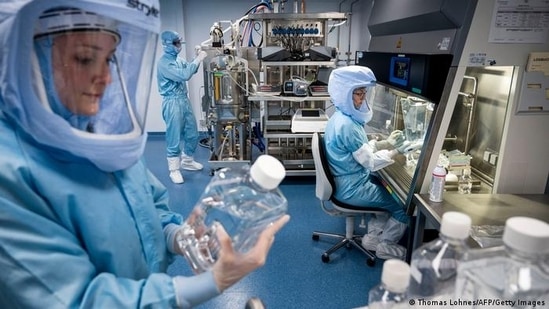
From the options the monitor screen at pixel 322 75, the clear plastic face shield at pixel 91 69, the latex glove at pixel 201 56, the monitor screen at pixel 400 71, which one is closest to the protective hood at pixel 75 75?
the clear plastic face shield at pixel 91 69

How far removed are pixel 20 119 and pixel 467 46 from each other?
157 cm

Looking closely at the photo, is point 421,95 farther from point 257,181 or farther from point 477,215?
point 257,181

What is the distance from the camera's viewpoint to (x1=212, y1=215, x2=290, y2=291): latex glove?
75 centimetres

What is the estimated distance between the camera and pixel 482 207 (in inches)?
60.9

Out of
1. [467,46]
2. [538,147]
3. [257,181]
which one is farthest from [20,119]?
[538,147]

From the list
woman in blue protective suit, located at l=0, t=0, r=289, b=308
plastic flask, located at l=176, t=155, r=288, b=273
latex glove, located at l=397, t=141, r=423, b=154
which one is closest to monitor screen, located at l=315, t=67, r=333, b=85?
latex glove, located at l=397, t=141, r=423, b=154

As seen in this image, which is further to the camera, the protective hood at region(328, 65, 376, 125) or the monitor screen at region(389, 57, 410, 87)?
the protective hood at region(328, 65, 376, 125)

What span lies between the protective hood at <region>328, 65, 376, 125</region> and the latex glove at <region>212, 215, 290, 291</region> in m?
1.71

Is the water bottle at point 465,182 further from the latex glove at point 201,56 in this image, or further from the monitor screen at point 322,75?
the latex glove at point 201,56

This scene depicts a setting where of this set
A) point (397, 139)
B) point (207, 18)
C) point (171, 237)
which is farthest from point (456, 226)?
point (207, 18)

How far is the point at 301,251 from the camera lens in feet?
8.62

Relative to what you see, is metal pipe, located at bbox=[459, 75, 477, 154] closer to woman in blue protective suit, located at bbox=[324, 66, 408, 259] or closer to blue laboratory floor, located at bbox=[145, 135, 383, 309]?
woman in blue protective suit, located at bbox=[324, 66, 408, 259]

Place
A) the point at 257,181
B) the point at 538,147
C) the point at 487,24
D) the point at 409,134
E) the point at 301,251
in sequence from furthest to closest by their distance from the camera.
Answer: the point at 301,251, the point at 409,134, the point at 538,147, the point at 487,24, the point at 257,181

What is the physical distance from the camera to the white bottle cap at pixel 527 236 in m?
0.54
